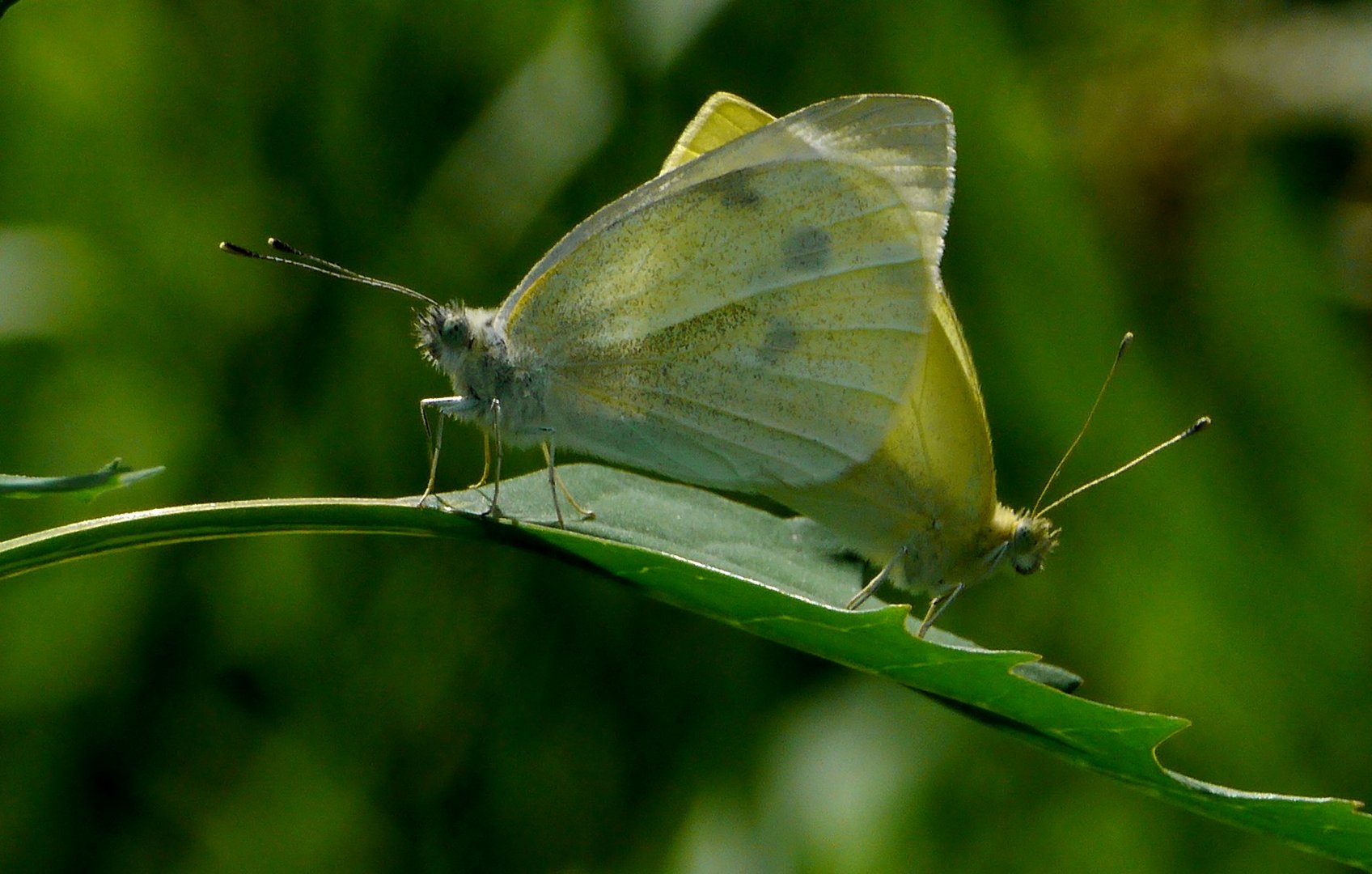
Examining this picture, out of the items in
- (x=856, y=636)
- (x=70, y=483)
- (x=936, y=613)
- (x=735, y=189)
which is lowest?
(x=856, y=636)

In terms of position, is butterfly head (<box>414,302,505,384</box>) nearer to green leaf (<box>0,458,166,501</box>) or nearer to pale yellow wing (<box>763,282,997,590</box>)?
pale yellow wing (<box>763,282,997,590</box>)

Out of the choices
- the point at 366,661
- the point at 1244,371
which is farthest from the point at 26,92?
the point at 1244,371

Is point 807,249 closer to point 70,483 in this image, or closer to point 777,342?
point 777,342

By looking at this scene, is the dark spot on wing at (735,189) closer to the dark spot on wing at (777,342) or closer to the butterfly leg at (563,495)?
the dark spot on wing at (777,342)

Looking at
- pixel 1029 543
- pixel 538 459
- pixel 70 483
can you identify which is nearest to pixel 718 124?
pixel 1029 543

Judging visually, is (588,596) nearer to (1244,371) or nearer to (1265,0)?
(1244,371)

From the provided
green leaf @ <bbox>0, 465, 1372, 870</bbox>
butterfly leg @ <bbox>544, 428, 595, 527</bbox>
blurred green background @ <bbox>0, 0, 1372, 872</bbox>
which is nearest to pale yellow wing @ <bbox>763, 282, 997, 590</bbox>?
butterfly leg @ <bbox>544, 428, 595, 527</bbox>

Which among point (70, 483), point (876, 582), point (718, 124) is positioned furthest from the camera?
point (718, 124)
